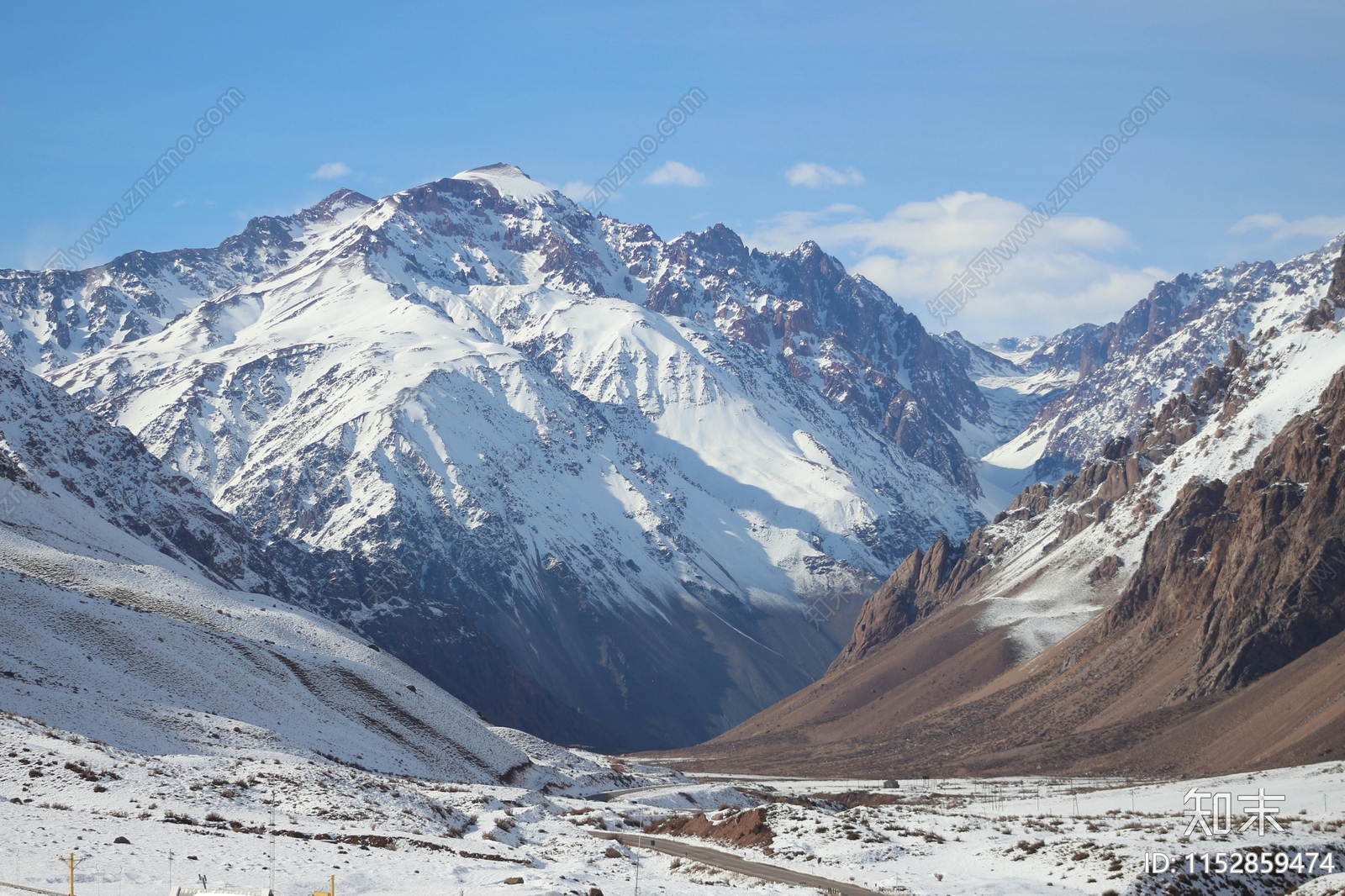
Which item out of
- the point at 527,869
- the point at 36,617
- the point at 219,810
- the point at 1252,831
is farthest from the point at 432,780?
the point at 1252,831

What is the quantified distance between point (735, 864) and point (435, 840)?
46.3 ft

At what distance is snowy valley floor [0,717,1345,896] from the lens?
47.4 meters

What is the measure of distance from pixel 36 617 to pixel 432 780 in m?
33.0

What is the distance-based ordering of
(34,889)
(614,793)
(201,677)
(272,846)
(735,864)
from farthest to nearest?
(614,793) < (201,677) < (735,864) < (272,846) < (34,889)

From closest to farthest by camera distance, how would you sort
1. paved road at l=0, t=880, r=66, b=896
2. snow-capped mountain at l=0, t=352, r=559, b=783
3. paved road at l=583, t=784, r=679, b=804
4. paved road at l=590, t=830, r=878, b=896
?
paved road at l=0, t=880, r=66, b=896
paved road at l=590, t=830, r=878, b=896
snow-capped mountain at l=0, t=352, r=559, b=783
paved road at l=583, t=784, r=679, b=804

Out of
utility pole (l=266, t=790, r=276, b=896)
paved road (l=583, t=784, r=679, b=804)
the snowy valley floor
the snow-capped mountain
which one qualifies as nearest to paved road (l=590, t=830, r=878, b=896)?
the snowy valley floor

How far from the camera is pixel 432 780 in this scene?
332 ft

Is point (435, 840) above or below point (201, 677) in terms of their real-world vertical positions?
below

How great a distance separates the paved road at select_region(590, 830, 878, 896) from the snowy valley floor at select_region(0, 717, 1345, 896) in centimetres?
89

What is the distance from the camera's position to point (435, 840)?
205 feet

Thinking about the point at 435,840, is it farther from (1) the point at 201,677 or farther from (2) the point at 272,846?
(1) the point at 201,677

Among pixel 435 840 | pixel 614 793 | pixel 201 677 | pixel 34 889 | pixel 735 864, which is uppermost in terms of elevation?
pixel 201 677

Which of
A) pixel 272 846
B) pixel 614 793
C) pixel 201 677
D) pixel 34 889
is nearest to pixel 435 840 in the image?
pixel 272 846

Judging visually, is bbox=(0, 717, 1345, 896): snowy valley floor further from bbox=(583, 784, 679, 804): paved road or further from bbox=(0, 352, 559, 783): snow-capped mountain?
bbox=(583, 784, 679, 804): paved road
